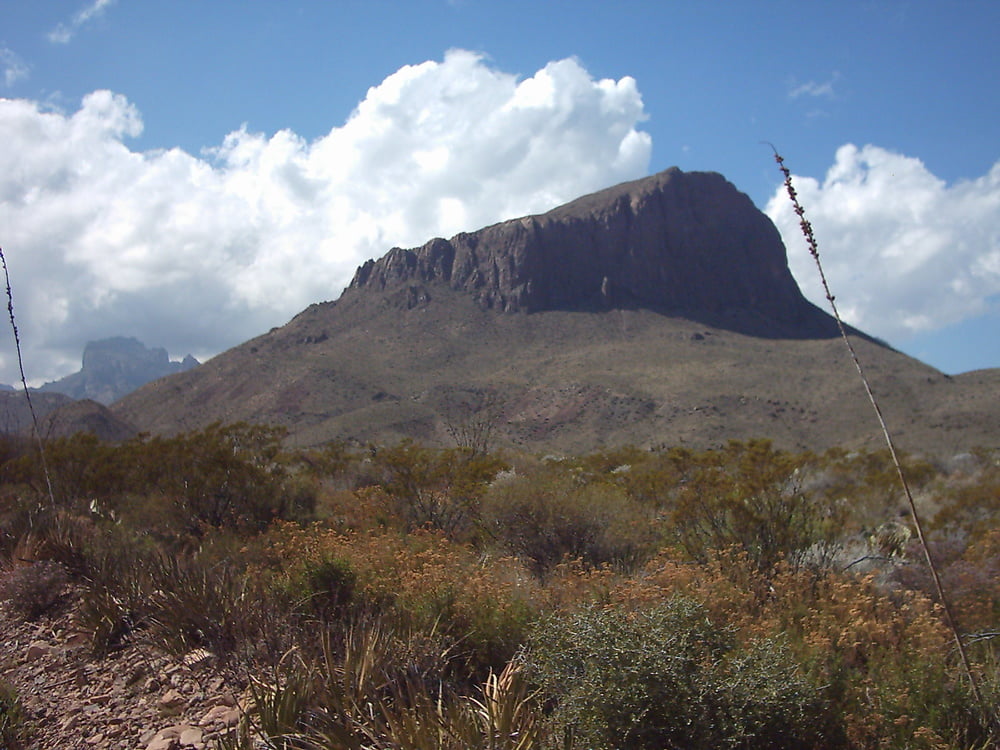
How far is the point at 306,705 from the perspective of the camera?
5.04m

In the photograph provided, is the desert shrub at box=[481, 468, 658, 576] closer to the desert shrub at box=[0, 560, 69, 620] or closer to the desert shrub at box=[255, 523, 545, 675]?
the desert shrub at box=[255, 523, 545, 675]

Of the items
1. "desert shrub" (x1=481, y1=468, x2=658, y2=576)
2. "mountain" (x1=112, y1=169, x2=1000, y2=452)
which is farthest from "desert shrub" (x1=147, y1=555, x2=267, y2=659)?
"mountain" (x1=112, y1=169, x2=1000, y2=452)

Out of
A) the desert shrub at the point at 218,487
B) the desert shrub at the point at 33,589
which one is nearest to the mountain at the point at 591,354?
the desert shrub at the point at 218,487

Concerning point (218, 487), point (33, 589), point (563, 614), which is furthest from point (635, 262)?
point (563, 614)

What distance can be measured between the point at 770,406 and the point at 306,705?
57.3m

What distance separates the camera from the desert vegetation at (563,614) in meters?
4.75

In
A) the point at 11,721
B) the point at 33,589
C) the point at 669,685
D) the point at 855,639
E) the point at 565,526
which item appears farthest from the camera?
the point at 565,526

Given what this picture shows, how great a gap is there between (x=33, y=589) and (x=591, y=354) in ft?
233

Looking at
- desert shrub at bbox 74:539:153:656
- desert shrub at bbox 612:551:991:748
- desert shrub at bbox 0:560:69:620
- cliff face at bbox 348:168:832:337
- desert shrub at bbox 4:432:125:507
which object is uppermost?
cliff face at bbox 348:168:832:337

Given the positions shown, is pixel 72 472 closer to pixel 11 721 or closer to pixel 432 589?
pixel 11 721

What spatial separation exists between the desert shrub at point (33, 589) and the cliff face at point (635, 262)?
88.7 meters

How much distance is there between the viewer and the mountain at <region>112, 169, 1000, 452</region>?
55.2 metres

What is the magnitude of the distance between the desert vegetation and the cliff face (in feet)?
283

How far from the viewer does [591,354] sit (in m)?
78.0
